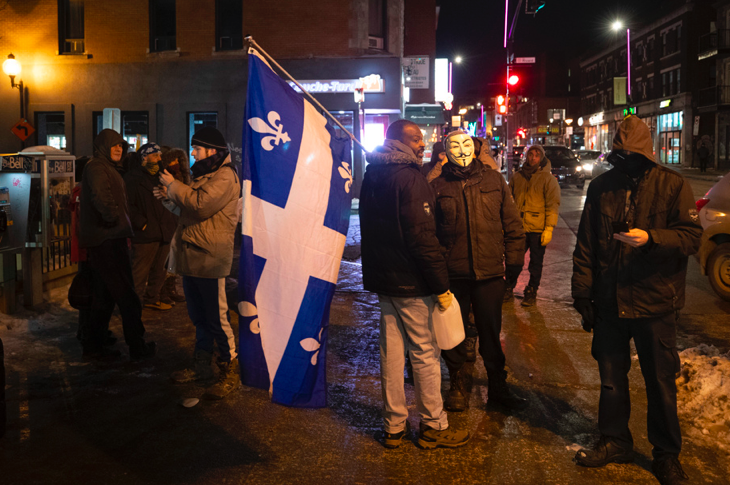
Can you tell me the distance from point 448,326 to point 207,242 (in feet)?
6.71

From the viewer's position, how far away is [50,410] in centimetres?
463

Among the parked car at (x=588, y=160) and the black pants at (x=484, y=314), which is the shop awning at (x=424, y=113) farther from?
the black pants at (x=484, y=314)

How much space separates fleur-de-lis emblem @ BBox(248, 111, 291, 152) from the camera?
3.64m

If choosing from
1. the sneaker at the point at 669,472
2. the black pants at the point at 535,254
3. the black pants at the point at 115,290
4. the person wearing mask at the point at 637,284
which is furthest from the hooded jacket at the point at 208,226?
the black pants at the point at 535,254

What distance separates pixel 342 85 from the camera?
71.7 feet

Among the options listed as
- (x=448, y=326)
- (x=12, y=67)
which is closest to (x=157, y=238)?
(x=448, y=326)

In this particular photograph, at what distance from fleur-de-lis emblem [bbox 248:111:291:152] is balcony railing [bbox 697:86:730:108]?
46357 mm

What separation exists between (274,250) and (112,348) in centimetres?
317

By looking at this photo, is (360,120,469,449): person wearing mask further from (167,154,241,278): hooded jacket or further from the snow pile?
the snow pile

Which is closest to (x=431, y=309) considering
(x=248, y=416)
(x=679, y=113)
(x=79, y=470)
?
(x=248, y=416)

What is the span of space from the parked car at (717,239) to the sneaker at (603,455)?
4.86 meters

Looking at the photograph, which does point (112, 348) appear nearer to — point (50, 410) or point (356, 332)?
point (50, 410)

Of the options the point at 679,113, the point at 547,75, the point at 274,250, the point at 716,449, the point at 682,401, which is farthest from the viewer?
the point at 547,75

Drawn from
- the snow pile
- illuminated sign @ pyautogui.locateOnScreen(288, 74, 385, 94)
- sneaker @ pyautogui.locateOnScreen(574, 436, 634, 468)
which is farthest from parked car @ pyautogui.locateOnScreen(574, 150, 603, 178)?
sneaker @ pyautogui.locateOnScreen(574, 436, 634, 468)
